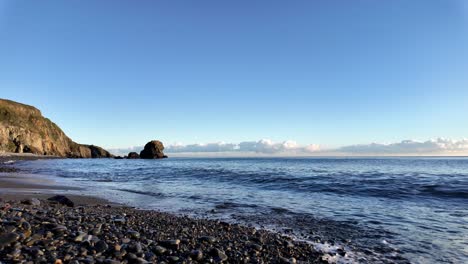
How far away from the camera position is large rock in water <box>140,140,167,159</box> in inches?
6427

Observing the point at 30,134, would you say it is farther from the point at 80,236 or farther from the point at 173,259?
the point at 173,259

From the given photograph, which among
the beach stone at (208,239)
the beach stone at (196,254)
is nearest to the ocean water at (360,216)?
the beach stone at (208,239)

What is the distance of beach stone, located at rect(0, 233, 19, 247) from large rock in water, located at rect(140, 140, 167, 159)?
161853mm

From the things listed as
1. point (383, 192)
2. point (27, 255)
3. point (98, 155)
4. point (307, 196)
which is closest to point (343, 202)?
point (307, 196)

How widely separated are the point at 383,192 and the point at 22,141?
418 feet

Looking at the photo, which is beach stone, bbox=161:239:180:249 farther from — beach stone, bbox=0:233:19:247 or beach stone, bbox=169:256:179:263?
beach stone, bbox=0:233:19:247

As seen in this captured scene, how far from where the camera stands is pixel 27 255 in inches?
212

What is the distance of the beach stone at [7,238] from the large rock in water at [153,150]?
162 m

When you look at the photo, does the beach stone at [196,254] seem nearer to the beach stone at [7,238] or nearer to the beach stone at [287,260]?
the beach stone at [287,260]

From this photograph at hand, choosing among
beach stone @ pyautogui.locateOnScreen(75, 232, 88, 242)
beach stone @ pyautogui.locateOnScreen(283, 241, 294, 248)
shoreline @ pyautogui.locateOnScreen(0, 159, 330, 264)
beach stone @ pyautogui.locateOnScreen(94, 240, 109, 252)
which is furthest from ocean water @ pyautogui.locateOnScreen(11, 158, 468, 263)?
beach stone @ pyautogui.locateOnScreen(75, 232, 88, 242)

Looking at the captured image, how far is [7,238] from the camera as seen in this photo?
5.99m

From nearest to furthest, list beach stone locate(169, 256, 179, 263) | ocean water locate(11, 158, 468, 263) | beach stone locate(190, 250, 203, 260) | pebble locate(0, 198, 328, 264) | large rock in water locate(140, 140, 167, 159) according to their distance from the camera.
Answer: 1. pebble locate(0, 198, 328, 264)
2. beach stone locate(169, 256, 179, 263)
3. beach stone locate(190, 250, 203, 260)
4. ocean water locate(11, 158, 468, 263)
5. large rock in water locate(140, 140, 167, 159)

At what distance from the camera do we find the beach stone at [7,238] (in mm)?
5801

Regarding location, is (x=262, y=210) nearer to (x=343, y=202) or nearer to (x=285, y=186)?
(x=343, y=202)
